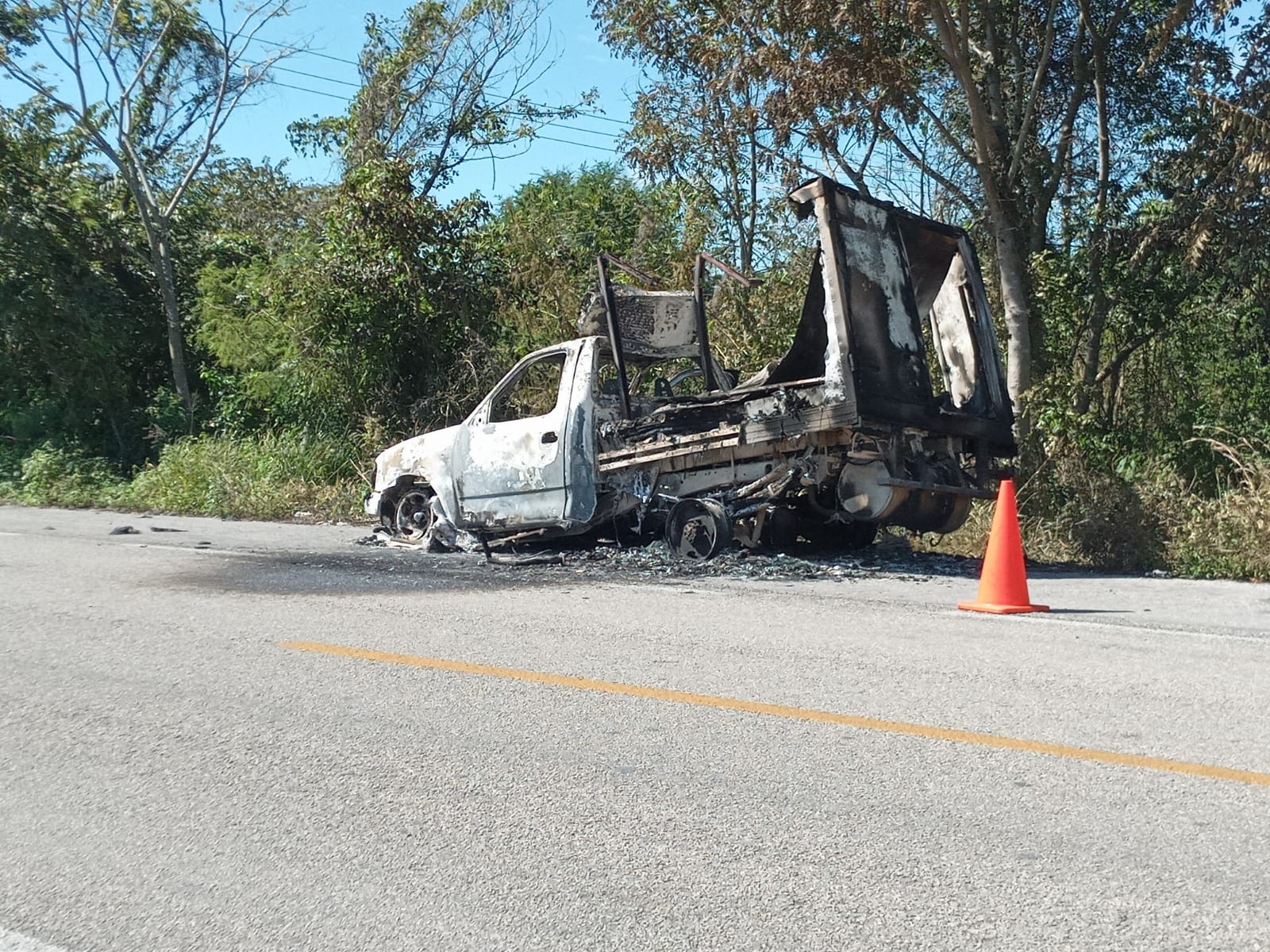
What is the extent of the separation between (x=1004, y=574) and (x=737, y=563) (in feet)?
9.50

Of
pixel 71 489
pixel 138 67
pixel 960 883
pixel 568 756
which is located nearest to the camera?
pixel 960 883

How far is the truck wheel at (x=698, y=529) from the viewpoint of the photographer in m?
10.6

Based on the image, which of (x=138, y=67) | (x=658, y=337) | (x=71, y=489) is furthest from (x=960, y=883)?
(x=138, y=67)

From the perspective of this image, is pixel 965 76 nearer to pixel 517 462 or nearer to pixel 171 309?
pixel 517 462

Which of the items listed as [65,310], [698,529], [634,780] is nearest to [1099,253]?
[698,529]

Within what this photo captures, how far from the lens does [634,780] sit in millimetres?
4379

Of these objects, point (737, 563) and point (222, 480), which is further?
point (222, 480)

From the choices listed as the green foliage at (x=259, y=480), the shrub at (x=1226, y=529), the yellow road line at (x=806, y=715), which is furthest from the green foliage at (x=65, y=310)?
the shrub at (x=1226, y=529)

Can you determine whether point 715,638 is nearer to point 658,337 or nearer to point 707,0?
point 658,337

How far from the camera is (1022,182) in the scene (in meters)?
16.6

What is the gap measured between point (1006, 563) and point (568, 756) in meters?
4.19

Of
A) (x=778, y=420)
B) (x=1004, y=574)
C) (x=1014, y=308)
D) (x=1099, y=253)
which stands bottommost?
(x=1004, y=574)

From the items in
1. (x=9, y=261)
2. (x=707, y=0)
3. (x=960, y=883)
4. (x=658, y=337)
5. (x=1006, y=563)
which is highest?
(x=707, y=0)

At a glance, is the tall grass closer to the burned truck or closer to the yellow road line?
the burned truck
